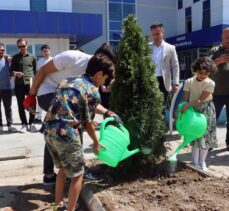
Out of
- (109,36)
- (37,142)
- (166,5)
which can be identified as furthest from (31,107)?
(166,5)

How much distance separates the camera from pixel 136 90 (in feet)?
12.1

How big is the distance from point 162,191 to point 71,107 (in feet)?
4.26

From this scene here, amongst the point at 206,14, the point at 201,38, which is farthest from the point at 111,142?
the point at 206,14

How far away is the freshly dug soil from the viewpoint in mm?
3248

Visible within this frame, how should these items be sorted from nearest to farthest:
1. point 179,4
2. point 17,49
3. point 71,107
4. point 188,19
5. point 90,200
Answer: point 71,107, point 90,200, point 17,49, point 188,19, point 179,4

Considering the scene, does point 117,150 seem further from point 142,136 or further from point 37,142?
point 37,142

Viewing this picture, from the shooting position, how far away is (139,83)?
3691mm

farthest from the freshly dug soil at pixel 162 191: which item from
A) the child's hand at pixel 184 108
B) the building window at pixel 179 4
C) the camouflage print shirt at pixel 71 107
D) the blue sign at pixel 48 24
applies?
the building window at pixel 179 4

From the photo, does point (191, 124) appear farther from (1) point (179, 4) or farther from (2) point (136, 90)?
(1) point (179, 4)

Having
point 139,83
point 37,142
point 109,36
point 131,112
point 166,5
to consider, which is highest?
point 166,5

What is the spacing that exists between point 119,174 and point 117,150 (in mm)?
848

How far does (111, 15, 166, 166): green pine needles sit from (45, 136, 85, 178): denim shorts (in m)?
0.86

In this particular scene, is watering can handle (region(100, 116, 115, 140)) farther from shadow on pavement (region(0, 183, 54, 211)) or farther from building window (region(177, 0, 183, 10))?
building window (region(177, 0, 183, 10))

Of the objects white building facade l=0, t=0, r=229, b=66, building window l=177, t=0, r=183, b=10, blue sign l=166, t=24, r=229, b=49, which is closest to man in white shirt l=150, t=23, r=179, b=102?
white building facade l=0, t=0, r=229, b=66
